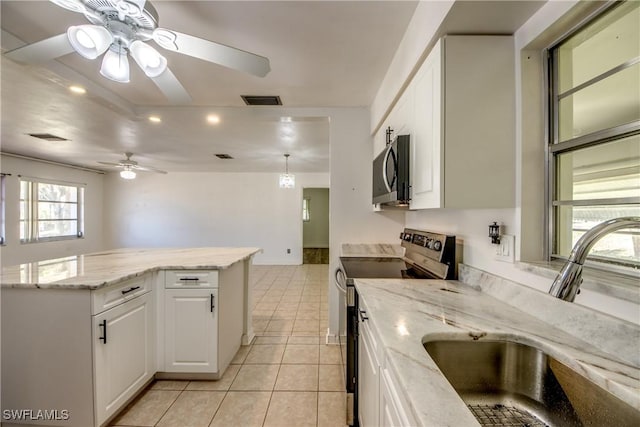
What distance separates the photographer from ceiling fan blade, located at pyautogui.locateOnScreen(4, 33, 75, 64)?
1.23m

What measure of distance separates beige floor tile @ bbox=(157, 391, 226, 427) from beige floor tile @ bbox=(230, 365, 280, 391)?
151mm

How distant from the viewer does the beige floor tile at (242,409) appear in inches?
66.6

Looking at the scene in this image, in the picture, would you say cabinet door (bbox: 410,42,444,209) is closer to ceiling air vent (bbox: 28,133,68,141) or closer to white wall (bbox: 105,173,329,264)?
ceiling air vent (bbox: 28,133,68,141)

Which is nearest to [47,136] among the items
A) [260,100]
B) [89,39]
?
[260,100]

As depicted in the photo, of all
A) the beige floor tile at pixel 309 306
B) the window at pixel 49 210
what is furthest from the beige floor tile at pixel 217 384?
the window at pixel 49 210

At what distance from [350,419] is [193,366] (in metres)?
1.20

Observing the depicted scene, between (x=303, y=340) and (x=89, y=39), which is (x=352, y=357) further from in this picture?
(x=89, y=39)

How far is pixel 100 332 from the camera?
5.16ft

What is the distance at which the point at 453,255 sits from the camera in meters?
1.58

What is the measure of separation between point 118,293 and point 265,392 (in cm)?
119

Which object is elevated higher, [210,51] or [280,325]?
[210,51]

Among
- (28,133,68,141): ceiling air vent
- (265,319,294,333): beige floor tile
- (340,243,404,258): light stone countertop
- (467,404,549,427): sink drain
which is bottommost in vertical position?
(265,319,294,333): beige floor tile

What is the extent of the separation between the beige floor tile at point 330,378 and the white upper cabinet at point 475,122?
160 centimetres

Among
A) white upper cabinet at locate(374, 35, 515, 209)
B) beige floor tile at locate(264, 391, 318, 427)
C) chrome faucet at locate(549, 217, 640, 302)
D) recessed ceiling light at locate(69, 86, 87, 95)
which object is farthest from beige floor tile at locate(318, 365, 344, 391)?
recessed ceiling light at locate(69, 86, 87, 95)
